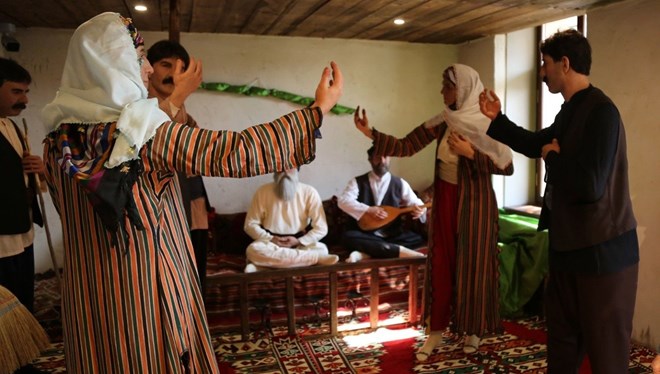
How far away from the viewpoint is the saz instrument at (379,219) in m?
4.26

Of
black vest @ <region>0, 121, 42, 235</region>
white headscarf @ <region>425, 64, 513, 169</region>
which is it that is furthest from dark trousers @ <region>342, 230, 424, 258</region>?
black vest @ <region>0, 121, 42, 235</region>

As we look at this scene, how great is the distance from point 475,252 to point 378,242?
3.75 ft

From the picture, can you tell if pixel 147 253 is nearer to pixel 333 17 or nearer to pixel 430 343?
pixel 430 343

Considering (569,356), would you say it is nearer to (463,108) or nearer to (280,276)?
(463,108)

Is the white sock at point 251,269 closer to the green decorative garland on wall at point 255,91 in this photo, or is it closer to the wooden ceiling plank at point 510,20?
the green decorative garland on wall at point 255,91

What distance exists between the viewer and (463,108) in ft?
9.73

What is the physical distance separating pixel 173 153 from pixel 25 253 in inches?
74.7

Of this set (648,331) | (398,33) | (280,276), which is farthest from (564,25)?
(280,276)

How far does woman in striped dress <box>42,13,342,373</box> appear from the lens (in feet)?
4.19

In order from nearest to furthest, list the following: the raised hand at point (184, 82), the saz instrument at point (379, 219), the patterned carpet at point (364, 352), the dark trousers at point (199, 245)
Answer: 1. the raised hand at point (184, 82)
2. the dark trousers at point (199, 245)
3. the patterned carpet at point (364, 352)
4. the saz instrument at point (379, 219)

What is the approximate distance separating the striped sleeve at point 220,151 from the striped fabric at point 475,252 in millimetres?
1876

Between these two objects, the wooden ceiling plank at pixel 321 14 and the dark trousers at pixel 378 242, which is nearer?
the wooden ceiling plank at pixel 321 14

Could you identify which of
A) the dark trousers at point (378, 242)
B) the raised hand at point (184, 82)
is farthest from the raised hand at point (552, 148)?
the dark trousers at point (378, 242)

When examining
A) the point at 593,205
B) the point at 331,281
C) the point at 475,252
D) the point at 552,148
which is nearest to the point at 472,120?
the point at 475,252
